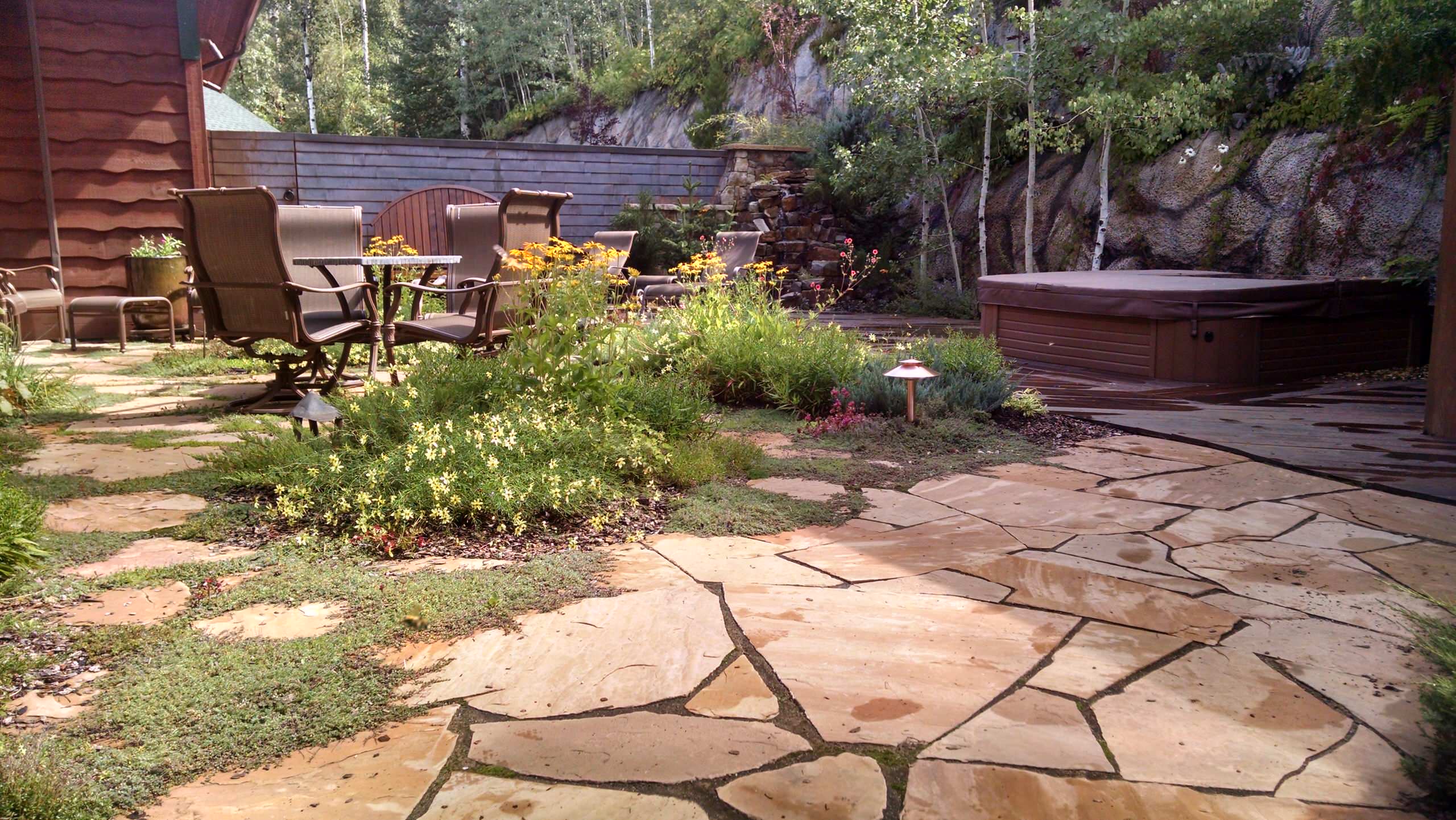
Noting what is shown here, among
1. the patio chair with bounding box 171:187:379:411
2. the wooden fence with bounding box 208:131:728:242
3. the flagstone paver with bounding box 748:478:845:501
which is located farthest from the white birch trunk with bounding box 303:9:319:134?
the flagstone paver with bounding box 748:478:845:501

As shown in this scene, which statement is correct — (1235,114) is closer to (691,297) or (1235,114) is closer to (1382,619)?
(691,297)

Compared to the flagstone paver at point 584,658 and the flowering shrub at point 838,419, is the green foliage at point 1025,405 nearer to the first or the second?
the flowering shrub at point 838,419

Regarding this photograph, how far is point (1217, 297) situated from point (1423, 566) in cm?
344

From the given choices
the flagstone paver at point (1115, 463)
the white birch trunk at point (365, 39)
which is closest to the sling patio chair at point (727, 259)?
the flagstone paver at point (1115, 463)

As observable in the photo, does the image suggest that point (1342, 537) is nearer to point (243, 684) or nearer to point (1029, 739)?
point (1029, 739)

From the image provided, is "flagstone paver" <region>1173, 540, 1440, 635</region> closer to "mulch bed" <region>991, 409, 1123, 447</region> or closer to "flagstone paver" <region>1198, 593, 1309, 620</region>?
"flagstone paver" <region>1198, 593, 1309, 620</region>

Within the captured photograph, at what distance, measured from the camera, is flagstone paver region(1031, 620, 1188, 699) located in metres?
1.96

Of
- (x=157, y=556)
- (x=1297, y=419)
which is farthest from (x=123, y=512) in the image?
(x=1297, y=419)

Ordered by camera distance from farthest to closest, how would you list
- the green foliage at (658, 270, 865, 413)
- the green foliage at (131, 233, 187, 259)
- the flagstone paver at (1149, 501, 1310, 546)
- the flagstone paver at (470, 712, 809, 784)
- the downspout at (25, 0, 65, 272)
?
the green foliage at (131, 233, 187, 259) → the downspout at (25, 0, 65, 272) → the green foliage at (658, 270, 865, 413) → the flagstone paver at (1149, 501, 1310, 546) → the flagstone paver at (470, 712, 809, 784)

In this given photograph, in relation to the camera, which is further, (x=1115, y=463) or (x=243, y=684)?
(x=1115, y=463)

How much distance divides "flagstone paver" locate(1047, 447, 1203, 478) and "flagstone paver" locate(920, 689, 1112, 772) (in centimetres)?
205

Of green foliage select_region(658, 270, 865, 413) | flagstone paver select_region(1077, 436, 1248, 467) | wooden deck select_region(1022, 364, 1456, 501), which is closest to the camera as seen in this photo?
wooden deck select_region(1022, 364, 1456, 501)

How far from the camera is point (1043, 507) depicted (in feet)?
10.8

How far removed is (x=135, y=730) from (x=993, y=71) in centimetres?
883
